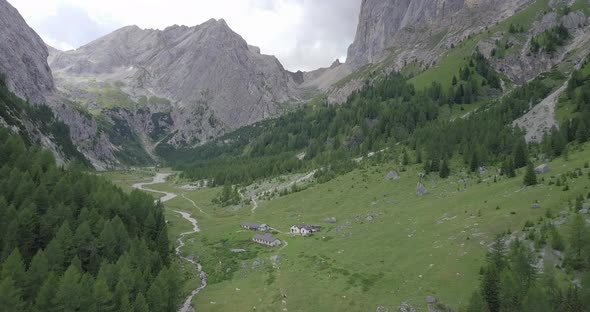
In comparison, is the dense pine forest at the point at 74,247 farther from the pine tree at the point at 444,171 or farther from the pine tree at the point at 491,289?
the pine tree at the point at 444,171

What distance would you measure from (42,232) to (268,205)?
7144 cm

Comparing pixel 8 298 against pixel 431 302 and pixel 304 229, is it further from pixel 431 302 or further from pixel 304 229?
pixel 304 229

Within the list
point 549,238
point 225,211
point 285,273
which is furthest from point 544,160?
point 225,211

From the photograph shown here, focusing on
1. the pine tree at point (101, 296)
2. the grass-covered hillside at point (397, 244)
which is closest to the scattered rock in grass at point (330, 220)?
the grass-covered hillside at point (397, 244)

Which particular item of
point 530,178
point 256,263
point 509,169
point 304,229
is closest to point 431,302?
point 256,263

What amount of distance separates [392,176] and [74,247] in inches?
3225

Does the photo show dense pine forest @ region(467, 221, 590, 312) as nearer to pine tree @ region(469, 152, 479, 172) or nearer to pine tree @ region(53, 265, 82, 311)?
pine tree @ region(53, 265, 82, 311)

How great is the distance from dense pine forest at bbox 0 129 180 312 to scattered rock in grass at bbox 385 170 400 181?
204ft

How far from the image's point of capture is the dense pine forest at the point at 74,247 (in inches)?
1763

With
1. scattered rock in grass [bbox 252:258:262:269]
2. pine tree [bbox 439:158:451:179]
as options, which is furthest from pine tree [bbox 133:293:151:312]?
pine tree [bbox 439:158:451:179]

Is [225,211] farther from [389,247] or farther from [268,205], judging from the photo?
[389,247]

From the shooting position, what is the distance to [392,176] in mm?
114875

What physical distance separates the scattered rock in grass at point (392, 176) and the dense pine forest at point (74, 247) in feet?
204

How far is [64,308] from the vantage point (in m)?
43.2
